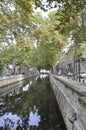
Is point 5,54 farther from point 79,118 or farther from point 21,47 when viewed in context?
point 79,118

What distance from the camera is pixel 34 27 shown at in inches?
1181

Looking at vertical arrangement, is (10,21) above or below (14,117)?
above

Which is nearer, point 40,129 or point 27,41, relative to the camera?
point 40,129

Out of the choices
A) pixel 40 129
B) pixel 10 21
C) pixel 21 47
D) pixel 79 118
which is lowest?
pixel 40 129

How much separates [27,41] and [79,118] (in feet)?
65.5

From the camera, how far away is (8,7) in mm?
28406

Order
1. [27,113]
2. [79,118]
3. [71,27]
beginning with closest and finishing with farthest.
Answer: [79,118], [27,113], [71,27]

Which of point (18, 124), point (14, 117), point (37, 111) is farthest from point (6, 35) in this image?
point (18, 124)

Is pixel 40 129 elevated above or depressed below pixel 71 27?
below

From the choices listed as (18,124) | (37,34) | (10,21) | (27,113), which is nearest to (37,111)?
(27,113)

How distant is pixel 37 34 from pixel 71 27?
7.23 metres

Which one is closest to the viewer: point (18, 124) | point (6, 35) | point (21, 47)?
point (18, 124)

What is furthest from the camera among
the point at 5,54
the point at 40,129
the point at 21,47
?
the point at 5,54

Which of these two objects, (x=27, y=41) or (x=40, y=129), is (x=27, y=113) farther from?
(x=27, y=41)
